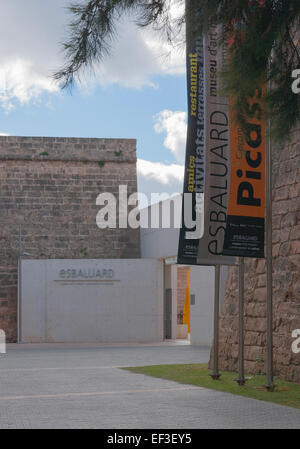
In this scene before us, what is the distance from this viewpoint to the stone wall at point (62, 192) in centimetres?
2734

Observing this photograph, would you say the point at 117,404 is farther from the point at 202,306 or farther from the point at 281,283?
the point at 202,306

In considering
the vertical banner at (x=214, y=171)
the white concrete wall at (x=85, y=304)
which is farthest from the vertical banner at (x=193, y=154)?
the white concrete wall at (x=85, y=304)

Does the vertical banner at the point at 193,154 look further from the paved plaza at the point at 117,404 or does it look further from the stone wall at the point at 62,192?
the stone wall at the point at 62,192

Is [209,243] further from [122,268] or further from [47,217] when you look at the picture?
[47,217]

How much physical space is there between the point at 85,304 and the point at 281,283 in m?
14.6

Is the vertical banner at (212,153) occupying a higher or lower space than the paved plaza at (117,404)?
Answer: higher

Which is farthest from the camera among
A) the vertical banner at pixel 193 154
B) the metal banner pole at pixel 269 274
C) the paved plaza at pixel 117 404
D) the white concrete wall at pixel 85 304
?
the white concrete wall at pixel 85 304

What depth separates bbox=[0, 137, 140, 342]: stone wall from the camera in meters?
27.3

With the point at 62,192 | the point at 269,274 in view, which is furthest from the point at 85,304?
the point at 269,274

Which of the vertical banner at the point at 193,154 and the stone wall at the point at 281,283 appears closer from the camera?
the stone wall at the point at 281,283

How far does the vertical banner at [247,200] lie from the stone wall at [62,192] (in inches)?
698

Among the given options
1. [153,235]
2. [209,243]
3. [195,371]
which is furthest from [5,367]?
[153,235]

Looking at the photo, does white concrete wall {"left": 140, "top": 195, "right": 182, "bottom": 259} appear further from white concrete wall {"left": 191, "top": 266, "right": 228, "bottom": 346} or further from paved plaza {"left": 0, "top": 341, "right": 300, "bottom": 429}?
paved plaza {"left": 0, "top": 341, "right": 300, "bottom": 429}

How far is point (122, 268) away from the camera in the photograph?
24.9 m
